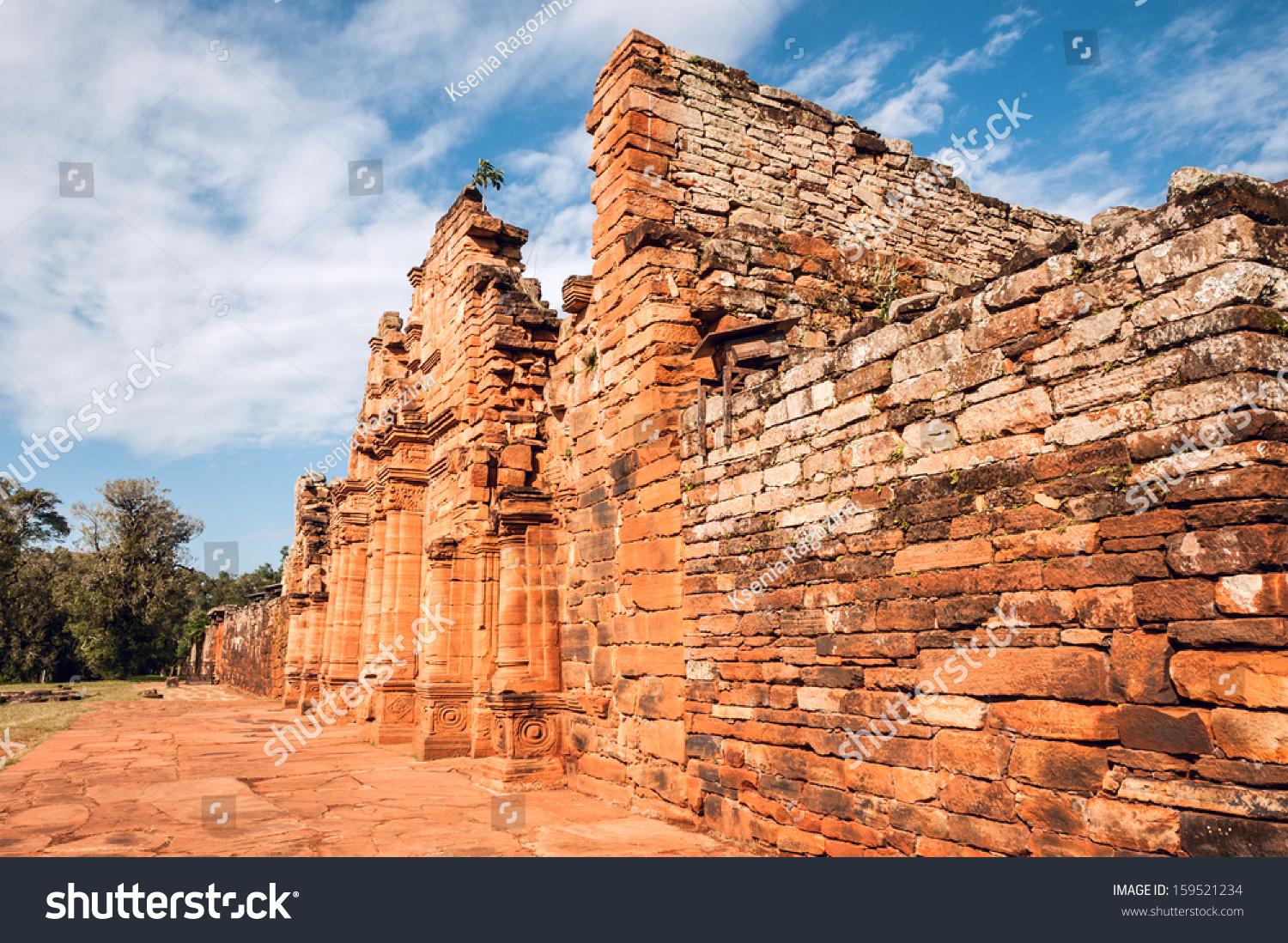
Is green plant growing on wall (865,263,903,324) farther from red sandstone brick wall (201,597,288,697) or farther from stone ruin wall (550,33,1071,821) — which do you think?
red sandstone brick wall (201,597,288,697)

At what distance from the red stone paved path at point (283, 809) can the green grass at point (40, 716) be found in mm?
807

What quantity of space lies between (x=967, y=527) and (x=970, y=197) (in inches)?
309

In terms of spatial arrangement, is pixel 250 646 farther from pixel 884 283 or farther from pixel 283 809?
pixel 884 283

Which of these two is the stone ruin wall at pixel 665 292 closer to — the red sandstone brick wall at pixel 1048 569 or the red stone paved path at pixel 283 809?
the red stone paved path at pixel 283 809

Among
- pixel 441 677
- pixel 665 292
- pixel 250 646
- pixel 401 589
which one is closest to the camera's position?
pixel 665 292

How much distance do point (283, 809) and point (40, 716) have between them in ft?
45.4

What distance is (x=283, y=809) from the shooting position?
7.51 m

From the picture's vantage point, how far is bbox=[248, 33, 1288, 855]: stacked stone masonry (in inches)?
144

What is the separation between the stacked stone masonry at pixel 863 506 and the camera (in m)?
3.67

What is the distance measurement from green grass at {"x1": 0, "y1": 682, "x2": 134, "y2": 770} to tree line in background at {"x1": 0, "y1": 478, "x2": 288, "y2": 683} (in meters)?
11.4

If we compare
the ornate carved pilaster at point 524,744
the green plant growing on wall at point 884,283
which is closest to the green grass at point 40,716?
the ornate carved pilaster at point 524,744

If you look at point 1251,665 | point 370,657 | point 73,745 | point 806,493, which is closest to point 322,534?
point 370,657

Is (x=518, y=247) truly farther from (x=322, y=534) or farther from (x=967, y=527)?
(x=322, y=534)

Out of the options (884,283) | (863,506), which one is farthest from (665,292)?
(863,506)
